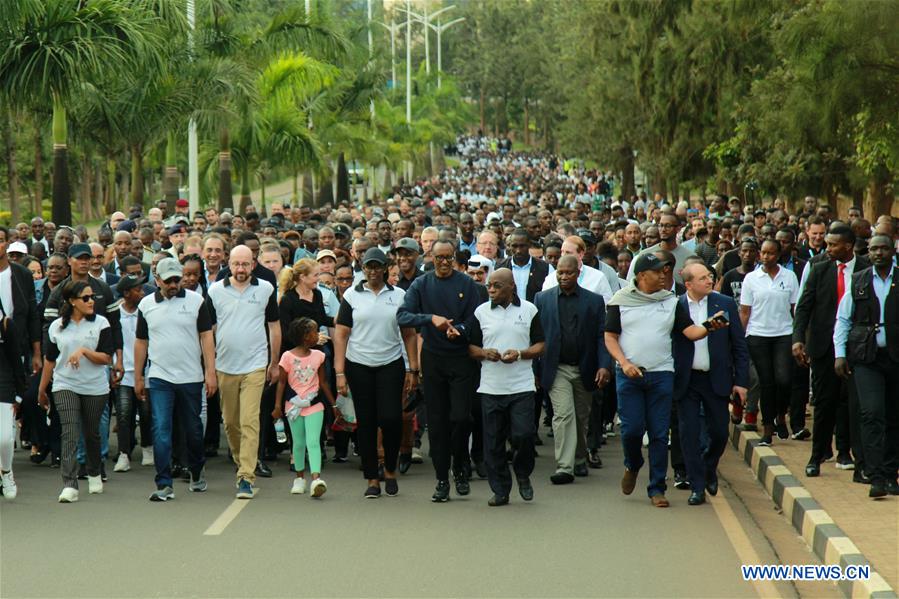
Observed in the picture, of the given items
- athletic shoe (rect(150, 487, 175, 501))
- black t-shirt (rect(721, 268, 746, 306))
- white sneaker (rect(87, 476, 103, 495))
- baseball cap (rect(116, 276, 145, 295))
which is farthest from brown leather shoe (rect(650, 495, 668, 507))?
baseball cap (rect(116, 276, 145, 295))

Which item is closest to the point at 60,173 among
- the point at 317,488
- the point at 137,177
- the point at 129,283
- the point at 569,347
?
the point at 137,177

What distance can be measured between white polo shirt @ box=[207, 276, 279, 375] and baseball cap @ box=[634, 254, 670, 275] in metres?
2.96

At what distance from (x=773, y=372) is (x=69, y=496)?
6.53m

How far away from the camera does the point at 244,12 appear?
36.0 m

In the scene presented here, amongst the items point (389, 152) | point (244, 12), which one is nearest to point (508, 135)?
point (389, 152)

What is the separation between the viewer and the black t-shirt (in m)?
14.7

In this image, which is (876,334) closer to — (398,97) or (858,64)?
(858,64)

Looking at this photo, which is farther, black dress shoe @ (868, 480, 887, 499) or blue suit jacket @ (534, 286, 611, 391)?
blue suit jacket @ (534, 286, 611, 391)

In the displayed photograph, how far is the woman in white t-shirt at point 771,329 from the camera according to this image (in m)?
13.8

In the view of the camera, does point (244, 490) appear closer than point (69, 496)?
No

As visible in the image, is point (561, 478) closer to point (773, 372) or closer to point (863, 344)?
point (863, 344)

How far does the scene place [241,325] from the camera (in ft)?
38.6

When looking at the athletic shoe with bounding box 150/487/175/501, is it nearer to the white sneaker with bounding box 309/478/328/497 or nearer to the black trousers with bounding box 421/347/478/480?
the white sneaker with bounding box 309/478/328/497

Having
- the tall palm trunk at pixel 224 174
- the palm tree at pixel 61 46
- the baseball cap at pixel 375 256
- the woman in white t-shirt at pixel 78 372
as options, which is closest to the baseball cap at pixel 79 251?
the woman in white t-shirt at pixel 78 372
